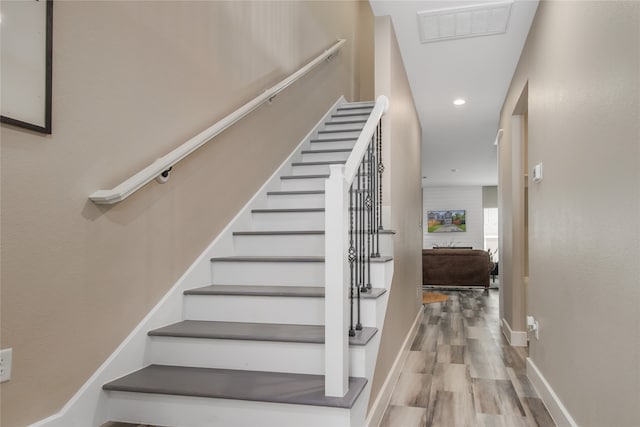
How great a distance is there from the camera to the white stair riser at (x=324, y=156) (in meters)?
4.07

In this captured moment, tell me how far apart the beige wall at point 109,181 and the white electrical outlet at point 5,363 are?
0.07ft

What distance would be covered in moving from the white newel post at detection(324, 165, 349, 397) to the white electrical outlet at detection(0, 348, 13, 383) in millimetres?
1061

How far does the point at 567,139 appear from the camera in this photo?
2273 millimetres

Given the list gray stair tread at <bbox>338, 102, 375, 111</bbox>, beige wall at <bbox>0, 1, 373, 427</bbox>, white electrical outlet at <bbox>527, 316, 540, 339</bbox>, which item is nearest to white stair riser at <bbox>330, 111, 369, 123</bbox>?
gray stair tread at <bbox>338, 102, 375, 111</bbox>

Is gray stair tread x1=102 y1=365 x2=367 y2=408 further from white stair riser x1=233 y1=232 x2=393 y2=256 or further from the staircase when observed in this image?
white stair riser x1=233 y1=232 x2=393 y2=256

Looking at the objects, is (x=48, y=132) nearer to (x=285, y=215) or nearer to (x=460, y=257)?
(x=285, y=215)

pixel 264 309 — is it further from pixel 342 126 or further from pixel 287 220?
pixel 342 126

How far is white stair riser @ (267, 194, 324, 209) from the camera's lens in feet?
11.3

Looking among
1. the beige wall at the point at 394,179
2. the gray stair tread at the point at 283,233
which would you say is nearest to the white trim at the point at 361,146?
the beige wall at the point at 394,179

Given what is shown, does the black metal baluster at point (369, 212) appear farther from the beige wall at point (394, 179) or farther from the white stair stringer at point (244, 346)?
the beige wall at point (394, 179)

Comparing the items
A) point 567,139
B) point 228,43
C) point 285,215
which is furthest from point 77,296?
point 567,139

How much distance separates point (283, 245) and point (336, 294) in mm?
1223

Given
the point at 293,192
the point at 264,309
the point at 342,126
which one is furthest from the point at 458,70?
the point at 264,309

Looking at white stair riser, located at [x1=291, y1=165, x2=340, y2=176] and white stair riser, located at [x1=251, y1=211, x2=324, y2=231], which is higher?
white stair riser, located at [x1=291, y1=165, x2=340, y2=176]
